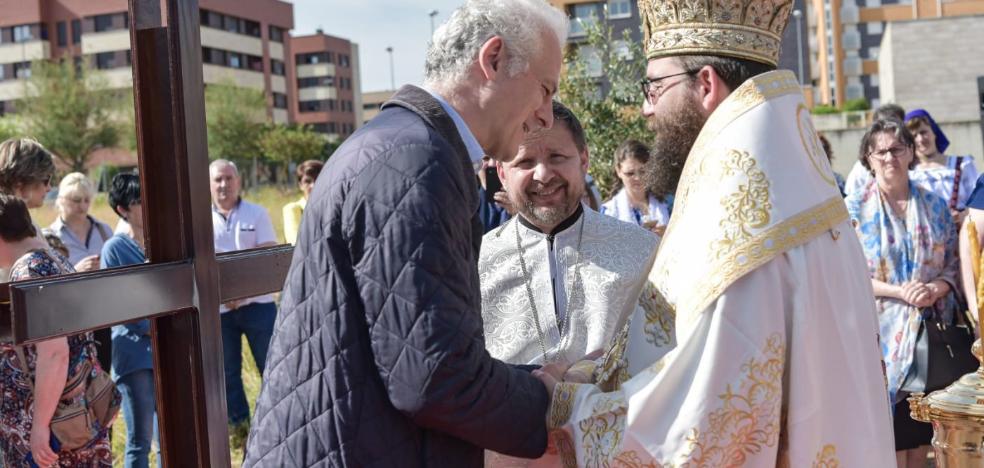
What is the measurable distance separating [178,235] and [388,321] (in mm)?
637

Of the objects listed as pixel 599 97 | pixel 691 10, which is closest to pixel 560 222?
pixel 691 10

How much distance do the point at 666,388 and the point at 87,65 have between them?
62.9 inches

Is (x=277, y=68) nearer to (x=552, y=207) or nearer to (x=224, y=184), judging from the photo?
(x=224, y=184)

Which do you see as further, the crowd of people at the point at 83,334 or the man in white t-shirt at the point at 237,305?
the man in white t-shirt at the point at 237,305

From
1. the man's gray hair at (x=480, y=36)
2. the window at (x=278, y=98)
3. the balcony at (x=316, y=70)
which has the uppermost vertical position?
the balcony at (x=316, y=70)

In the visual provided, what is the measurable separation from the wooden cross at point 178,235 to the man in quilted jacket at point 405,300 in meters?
0.23

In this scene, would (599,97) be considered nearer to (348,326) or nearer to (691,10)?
(691,10)

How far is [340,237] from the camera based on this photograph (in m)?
2.02

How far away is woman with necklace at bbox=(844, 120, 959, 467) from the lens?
18.4ft

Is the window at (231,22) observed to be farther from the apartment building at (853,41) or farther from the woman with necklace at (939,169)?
the apartment building at (853,41)

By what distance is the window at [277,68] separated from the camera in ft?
63.0

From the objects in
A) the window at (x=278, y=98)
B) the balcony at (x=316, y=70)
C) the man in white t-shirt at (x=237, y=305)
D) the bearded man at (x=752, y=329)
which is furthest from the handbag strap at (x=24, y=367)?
the balcony at (x=316, y=70)

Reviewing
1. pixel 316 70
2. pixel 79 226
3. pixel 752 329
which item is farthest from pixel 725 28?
pixel 316 70

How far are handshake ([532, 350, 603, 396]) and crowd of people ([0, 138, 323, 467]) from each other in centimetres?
115
